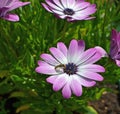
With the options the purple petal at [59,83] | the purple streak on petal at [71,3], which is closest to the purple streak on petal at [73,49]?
the purple petal at [59,83]

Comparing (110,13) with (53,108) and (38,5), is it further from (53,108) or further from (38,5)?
(53,108)

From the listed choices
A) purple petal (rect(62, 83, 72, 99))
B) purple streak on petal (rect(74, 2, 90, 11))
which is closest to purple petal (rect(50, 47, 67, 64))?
purple petal (rect(62, 83, 72, 99))

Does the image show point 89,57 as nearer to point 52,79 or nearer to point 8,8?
point 52,79

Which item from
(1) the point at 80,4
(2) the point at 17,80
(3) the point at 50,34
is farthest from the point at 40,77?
(1) the point at 80,4

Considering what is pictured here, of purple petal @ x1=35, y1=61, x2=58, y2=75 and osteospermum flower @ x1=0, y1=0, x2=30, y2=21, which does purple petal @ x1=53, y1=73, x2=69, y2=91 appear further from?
osteospermum flower @ x1=0, y1=0, x2=30, y2=21

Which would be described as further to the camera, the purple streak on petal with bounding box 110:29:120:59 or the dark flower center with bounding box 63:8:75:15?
the dark flower center with bounding box 63:8:75:15

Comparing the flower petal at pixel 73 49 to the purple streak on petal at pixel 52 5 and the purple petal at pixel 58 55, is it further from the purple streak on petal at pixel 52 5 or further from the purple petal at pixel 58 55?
the purple streak on petal at pixel 52 5
